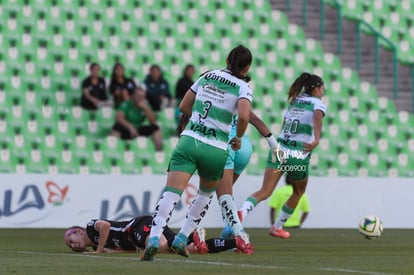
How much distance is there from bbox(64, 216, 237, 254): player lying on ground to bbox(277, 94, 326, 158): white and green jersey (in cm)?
339

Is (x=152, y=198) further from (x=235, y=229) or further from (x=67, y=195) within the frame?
(x=235, y=229)

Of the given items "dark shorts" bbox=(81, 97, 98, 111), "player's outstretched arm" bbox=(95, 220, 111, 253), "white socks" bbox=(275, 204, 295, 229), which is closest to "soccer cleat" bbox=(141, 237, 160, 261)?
"player's outstretched arm" bbox=(95, 220, 111, 253)

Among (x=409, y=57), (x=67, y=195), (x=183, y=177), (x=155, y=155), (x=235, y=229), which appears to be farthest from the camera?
(x=409, y=57)

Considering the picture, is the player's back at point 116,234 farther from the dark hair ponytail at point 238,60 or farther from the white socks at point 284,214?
the white socks at point 284,214

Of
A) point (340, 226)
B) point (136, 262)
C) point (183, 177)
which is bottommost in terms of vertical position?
point (340, 226)

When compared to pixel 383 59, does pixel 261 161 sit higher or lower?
lower

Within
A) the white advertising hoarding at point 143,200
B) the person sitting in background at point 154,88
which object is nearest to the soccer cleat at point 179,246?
the white advertising hoarding at point 143,200

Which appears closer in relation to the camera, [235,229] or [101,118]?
[235,229]

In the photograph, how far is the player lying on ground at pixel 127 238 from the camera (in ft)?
38.1

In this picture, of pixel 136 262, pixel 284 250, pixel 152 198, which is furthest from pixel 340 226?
pixel 136 262

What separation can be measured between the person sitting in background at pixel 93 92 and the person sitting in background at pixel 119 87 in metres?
0.16

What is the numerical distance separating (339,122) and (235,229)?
10.8m

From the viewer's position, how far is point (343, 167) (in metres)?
22.2

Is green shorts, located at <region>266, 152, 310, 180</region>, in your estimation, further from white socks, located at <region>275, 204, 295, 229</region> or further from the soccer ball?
the soccer ball
